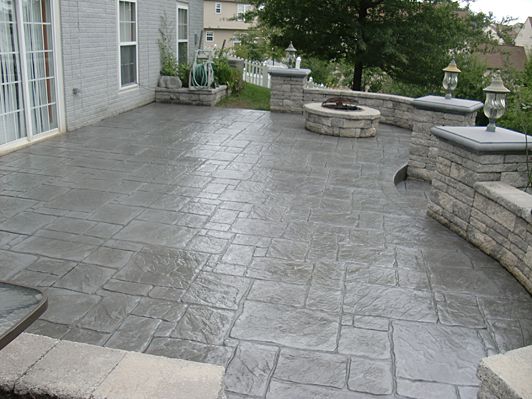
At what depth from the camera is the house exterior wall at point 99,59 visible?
756 centimetres

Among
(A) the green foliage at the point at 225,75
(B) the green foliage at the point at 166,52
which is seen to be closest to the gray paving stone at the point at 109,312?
(B) the green foliage at the point at 166,52

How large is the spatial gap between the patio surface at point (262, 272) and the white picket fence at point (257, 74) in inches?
319

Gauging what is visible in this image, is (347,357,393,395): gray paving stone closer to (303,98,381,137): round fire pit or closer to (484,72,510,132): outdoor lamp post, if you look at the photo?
(484,72,510,132): outdoor lamp post

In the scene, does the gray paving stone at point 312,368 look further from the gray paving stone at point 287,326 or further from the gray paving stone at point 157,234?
the gray paving stone at point 157,234

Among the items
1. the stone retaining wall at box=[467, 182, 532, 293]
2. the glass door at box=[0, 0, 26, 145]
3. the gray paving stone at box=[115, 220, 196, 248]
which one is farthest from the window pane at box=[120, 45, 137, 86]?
the stone retaining wall at box=[467, 182, 532, 293]

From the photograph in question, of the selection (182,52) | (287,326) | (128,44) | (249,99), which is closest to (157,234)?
(287,326)

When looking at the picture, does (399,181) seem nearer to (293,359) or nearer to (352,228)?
(352,228)

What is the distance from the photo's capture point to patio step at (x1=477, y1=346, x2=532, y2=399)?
204cm

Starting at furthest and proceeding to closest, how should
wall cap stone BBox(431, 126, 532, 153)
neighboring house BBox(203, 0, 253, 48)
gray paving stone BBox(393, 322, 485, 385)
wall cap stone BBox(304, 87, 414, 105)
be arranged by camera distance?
1. neighboring house BBox(203, 0, 253, 48)
2. wall cap stone BBox(304, 87, 414, 105)
3. wall cap stone BBox(431, 126, 532, 153)
4. gray paving stone BBox(393, 322, 485, 385)

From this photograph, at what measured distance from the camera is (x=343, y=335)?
2969 millimetres

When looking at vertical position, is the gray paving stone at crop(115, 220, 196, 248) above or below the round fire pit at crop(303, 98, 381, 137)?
below

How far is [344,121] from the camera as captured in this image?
8359 mm

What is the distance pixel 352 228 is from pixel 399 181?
2351mm

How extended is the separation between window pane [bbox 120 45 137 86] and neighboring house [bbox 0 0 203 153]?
0.06 feet
